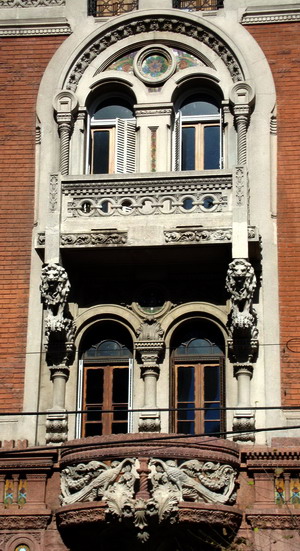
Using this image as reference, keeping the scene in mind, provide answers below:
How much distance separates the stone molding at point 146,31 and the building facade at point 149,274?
3 centimetres

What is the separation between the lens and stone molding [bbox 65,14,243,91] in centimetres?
2483

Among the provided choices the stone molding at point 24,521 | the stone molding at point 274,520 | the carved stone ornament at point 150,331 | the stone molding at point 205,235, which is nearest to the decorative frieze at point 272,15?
the stone molding at point 205,235

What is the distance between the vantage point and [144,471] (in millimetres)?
20766

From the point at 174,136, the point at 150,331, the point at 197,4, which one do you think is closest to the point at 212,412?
the point at 150,331

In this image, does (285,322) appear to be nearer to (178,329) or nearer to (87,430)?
(178,329)

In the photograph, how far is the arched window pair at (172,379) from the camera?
902 inches

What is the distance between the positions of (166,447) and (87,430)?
2.47m

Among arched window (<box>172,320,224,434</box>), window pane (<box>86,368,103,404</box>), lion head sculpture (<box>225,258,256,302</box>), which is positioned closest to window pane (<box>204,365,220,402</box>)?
arched window (<box>172,320,224,434</box>)

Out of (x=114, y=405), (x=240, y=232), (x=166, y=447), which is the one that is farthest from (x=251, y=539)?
(x=240, y=232)

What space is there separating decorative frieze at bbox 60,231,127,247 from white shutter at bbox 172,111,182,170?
215 centimetres

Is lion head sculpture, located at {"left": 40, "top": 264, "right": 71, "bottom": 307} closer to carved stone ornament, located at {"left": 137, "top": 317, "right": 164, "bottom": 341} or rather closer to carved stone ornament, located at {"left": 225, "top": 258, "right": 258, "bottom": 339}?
carved stone ornament, located at {"left": 137, "top": 317, "right": 164, "bottom": 341}

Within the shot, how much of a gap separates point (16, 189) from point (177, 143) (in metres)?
3.19

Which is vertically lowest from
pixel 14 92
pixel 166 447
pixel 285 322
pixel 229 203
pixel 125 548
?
pixel 125 548

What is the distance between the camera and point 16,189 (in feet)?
80.0
